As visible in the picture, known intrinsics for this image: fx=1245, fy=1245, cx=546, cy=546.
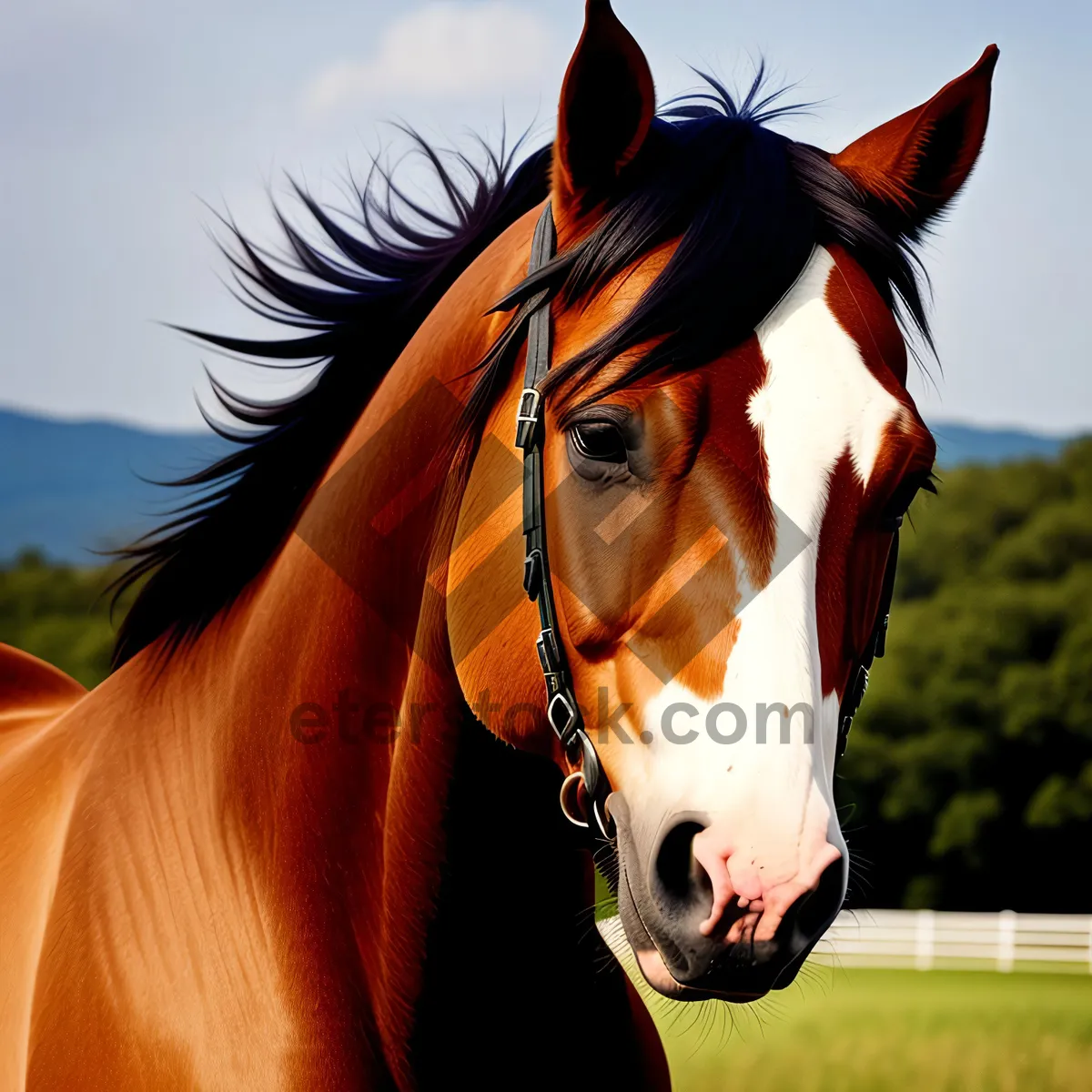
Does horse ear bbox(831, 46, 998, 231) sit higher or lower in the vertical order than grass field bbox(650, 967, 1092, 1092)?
higher

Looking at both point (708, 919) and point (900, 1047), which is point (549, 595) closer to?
point (708, 919)

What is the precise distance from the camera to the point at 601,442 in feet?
7.73

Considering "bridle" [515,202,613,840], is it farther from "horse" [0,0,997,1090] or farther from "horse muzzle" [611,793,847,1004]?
"horse muzzle" [611,793,847,1004]

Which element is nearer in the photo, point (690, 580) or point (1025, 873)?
point (690, 580)

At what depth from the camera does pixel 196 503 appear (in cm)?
325

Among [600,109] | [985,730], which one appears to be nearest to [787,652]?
[600,109]

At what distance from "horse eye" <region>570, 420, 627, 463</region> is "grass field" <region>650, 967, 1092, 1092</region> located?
245 inches

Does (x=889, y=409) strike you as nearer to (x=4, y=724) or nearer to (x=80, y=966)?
(x=80, y=966)

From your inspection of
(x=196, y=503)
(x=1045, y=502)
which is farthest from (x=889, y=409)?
(x=1045, y=502)

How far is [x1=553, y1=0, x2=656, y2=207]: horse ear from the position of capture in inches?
93.7

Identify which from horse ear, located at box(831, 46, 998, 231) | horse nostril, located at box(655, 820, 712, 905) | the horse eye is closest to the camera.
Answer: horse nostril, located at box(655, 820, 712, 905)

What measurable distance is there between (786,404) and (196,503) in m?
1.69

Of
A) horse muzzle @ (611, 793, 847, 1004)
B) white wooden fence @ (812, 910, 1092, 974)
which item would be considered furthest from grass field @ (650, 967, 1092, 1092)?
white wooden fence @ (812, 910, 1092, 974)

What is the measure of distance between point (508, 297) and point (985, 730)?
41.5 meters
